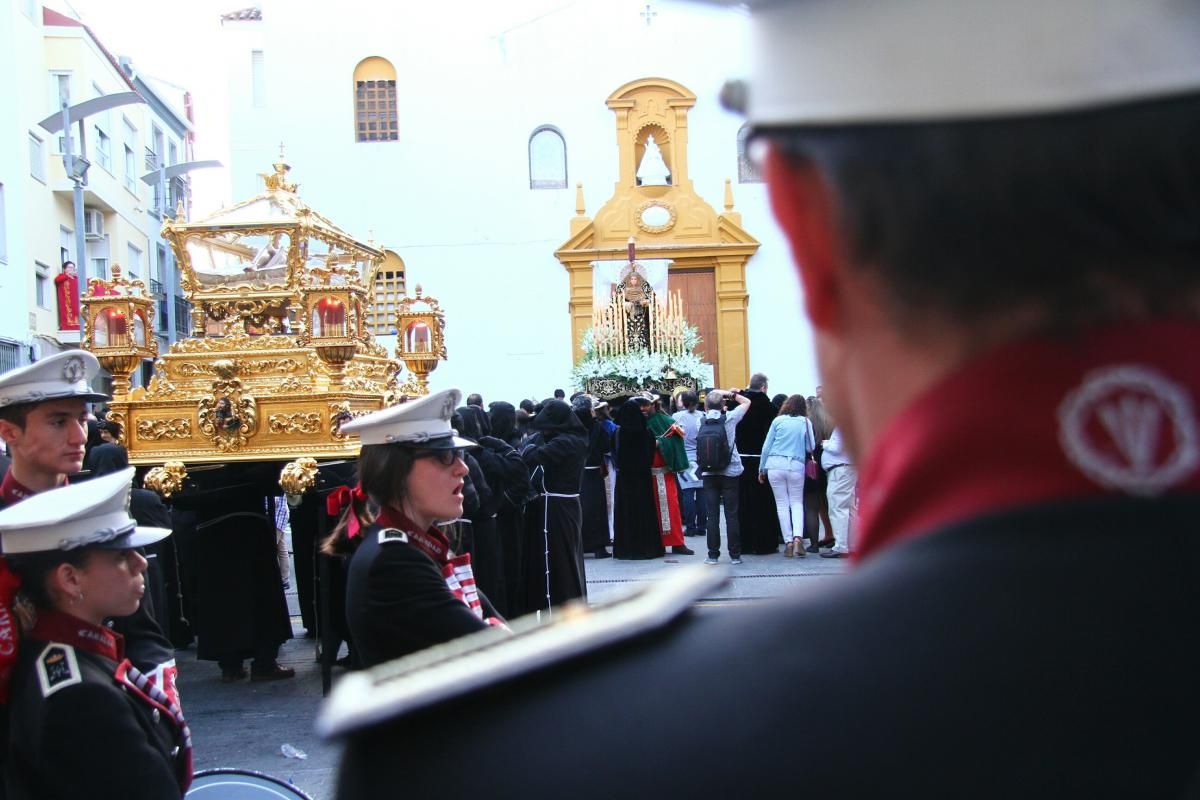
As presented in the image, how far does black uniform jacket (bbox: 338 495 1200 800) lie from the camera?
70 centimetres

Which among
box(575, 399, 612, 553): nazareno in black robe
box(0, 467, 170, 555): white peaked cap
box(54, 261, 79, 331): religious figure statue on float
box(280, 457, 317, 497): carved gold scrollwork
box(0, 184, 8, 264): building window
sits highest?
box(0, 184, 8, 264): building window

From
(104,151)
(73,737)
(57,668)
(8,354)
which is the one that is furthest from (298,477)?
(104,151)

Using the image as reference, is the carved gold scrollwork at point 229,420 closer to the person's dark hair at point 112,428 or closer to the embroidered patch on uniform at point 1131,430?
the person's dark hair at point 112,428

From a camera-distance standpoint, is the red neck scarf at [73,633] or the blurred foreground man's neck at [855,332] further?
the red neck scarf at [73,633]

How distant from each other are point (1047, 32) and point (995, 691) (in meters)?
0.42

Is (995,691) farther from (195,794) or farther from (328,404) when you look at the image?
(328,404)

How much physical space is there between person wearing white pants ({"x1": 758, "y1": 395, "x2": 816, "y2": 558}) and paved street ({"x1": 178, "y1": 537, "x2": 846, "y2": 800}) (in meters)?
1.25

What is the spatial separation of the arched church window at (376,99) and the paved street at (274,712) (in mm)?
18907

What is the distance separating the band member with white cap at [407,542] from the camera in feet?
10.0

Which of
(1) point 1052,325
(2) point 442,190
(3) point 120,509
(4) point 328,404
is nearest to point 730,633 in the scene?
(1) point 1052,325

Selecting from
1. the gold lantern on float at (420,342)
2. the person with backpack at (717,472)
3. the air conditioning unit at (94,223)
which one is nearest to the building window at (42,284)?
the air conditioning unit at (94,223)

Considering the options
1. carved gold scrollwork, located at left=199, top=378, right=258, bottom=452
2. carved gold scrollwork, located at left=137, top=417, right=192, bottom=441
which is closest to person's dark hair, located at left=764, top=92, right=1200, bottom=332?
carved gold scrollwork, located at left=199, top=378, right=258, bottom=452

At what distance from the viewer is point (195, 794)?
345 cm

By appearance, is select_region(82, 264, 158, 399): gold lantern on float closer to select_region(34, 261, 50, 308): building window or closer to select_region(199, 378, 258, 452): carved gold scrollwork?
select_region(199, 378, 258, 452): carved gold scrollwork
